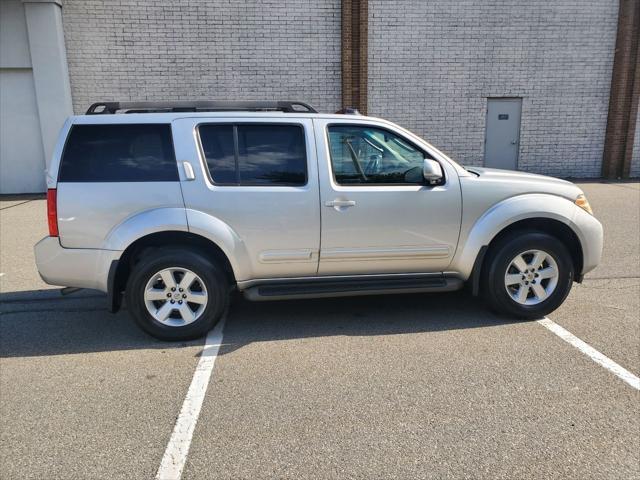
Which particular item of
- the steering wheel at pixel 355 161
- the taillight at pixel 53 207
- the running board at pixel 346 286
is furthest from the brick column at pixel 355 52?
the taillight at pixel 53 207

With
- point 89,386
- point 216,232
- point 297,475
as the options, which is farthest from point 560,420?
point 89,386

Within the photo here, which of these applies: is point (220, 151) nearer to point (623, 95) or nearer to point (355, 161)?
point (355, 161)

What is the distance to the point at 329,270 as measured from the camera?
418 centimetres

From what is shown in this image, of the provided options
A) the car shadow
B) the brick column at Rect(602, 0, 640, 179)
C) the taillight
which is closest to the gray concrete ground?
the car shadow

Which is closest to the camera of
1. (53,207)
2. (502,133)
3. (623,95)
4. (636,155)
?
(53,207)

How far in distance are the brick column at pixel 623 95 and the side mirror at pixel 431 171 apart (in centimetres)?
1252

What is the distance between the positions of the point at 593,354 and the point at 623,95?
13.0m

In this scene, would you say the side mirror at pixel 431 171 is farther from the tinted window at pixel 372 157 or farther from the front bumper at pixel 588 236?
the front bumper at pixel 588 236

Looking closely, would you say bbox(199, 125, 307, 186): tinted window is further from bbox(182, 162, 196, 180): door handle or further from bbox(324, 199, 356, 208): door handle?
bbox(324, 199, 356, 208): door handle

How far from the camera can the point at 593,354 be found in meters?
3.65

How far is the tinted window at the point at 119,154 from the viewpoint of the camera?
385cm

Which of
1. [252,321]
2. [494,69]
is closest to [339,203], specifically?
[252,321]

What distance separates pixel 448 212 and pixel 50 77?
11.5 m

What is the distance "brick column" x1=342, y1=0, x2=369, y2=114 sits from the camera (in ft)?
40.5
